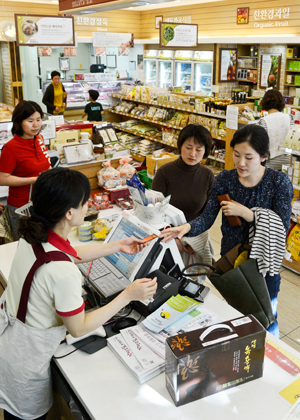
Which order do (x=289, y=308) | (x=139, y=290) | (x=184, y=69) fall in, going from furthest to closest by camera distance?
(x=184, y=69) → (x=289, y=308) → (x=139, y=290)

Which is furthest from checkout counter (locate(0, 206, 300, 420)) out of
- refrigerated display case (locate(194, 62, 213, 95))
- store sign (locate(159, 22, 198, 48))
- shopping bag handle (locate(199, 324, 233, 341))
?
refrigerated display case (locate(194, 62, 213, 95))

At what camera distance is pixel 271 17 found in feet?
28.0

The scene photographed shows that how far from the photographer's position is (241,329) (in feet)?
5.04

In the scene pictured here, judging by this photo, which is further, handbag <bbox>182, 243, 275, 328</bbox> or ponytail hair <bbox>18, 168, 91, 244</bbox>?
handbag <bbox>182, 243, 275, 328</bbox>

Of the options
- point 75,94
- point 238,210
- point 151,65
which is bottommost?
point 238,210

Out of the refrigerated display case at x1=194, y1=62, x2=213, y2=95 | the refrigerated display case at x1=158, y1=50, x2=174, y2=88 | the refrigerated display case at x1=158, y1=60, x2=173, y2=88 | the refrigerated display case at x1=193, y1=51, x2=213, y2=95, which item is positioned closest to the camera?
the refrigerated display case at x1=193, y1=51, x2=213, y2=95

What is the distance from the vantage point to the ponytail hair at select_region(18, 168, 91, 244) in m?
1.50

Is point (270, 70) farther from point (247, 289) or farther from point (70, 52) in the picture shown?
point (247, 289)

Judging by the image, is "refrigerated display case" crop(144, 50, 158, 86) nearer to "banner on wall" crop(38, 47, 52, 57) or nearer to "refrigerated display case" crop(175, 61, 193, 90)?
"refrigerated display case" crop(175, 61, 193, 90)

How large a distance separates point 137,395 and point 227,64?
9.46m

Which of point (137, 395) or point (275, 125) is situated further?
point (275, 125)

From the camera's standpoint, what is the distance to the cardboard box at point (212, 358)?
4.67 feet

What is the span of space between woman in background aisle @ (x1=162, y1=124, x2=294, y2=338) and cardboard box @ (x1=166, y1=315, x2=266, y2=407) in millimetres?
690

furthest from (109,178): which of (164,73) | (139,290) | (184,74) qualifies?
(164,73)
